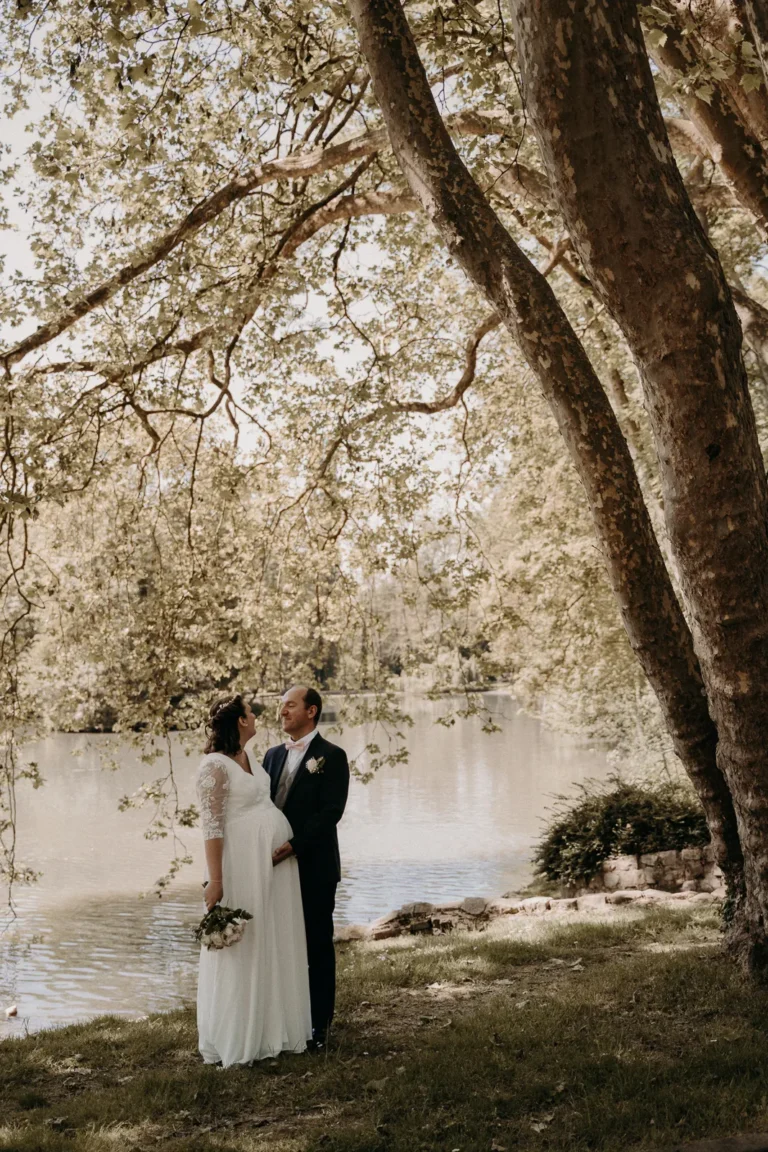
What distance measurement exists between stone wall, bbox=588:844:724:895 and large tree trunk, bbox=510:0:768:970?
6575 millimetres

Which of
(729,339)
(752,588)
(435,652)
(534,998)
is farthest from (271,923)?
(435,652)

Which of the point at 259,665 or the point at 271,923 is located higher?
the point at 259,665

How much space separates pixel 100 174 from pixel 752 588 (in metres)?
7.75

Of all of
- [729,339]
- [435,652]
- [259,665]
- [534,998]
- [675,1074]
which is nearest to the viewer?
[675,1074]

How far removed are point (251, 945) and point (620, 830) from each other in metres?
7.76

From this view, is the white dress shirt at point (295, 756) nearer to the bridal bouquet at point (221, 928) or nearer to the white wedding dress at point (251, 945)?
the white wedding dress at point (251, 945)

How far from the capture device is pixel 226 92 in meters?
9.16

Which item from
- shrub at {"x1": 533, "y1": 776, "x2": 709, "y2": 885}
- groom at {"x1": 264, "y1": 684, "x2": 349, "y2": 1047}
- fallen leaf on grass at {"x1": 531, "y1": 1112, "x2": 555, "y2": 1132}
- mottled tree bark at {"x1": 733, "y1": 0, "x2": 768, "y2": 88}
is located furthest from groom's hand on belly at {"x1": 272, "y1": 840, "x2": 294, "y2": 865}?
shrub at {"x1": 533, "y1": 776, "x2": 709, "y2": 885}

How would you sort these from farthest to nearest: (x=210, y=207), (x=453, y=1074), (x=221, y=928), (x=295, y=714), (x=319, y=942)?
1. (x=210, y=207)
2. (x=295, y=714)
3. (x=319, y=942)
4. (x=221, y=928)
5. (x=453, y=1074)

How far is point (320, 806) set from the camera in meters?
5.41

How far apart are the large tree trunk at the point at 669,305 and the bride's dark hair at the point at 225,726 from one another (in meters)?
2.55

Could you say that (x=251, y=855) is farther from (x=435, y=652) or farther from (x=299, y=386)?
(x=299, y=386)

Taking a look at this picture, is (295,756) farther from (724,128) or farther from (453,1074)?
(724,128)

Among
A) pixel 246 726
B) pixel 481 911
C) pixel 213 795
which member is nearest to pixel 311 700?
pixel 246 726
